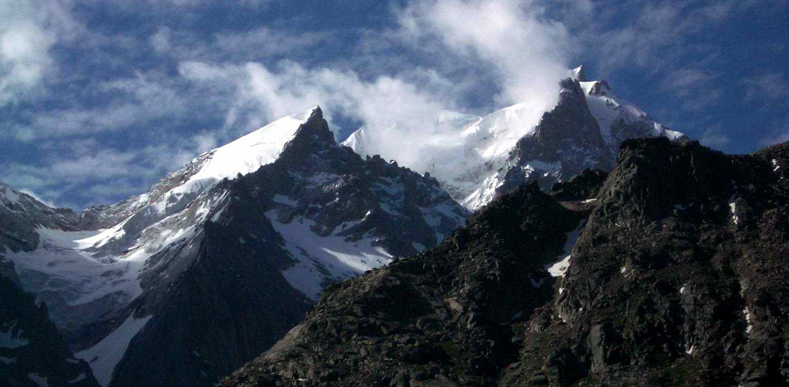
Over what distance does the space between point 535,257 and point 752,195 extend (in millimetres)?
24514

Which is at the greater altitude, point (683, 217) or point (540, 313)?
point (683, 217)

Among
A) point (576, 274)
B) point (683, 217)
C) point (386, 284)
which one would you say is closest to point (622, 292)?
point (576, 274)

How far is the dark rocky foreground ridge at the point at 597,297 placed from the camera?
308 ft

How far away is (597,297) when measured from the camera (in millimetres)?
105750

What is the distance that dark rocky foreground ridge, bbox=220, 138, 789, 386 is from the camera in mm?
93875

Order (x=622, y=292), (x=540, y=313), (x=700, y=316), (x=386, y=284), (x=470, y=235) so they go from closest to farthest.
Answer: (x=700, y=316), (x=622, y=292), (x=540, y=313), (x=386, y=284), (x=470, y=235)

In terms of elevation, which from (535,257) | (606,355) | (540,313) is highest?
(535,257)

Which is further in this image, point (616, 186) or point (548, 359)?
point (616, 186)

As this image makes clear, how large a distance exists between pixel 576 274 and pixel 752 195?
20885 mm

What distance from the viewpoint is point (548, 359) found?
97.9 metres

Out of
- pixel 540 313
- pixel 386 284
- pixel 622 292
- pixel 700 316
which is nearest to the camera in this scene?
pixel 700 316

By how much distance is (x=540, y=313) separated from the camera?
112000mm

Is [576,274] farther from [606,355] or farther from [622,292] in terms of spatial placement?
[606,355]

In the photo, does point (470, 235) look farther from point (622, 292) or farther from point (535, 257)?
point (622, 292)
